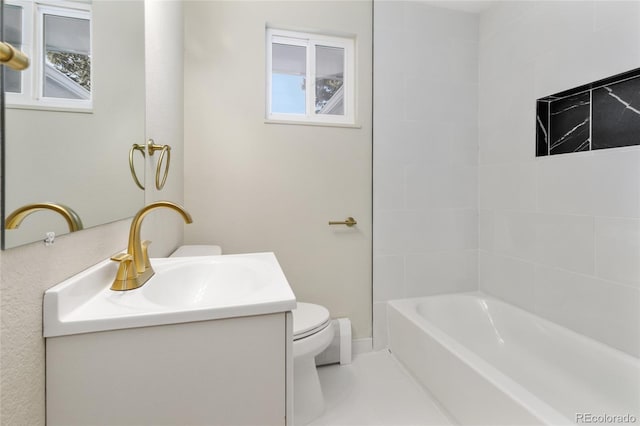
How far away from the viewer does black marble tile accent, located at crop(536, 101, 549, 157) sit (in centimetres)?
192

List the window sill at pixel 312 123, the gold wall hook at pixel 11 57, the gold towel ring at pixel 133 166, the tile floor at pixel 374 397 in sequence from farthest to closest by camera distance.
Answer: the window sill at pixel 312 123 < the tile floor at pixel 374 397 < the gold towel ring at pixel 133 166 < the gold wall hook at pixel 11 57

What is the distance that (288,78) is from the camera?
2.16 metres

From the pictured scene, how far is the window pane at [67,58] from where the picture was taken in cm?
65

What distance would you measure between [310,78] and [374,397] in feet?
6.80

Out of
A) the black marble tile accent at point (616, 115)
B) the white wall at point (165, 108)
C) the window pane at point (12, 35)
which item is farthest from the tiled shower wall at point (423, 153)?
the window pane at point (12, 35)

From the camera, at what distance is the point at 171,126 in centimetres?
165

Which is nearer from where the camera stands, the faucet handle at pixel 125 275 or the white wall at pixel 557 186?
the faucet handle at pixel 125 275

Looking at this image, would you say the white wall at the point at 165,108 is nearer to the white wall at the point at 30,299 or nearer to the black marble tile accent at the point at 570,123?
the white wall at the point at 30,299

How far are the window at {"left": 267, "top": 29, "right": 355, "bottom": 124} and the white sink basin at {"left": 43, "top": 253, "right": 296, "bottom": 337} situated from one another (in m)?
1.30

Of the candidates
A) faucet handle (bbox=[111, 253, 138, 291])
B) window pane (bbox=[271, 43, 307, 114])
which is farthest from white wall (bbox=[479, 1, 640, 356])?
faucet handle (bbox=[111, 253, 138, 291])

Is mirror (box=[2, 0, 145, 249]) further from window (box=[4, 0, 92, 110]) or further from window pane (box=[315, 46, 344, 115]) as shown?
window pane (box=[315, 46, 344, 115])

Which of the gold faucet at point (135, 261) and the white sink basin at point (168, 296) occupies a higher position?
the gold faucet at point (135, 261)

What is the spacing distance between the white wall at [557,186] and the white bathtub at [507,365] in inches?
4.7

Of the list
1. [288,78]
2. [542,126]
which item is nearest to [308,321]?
[288,78]
